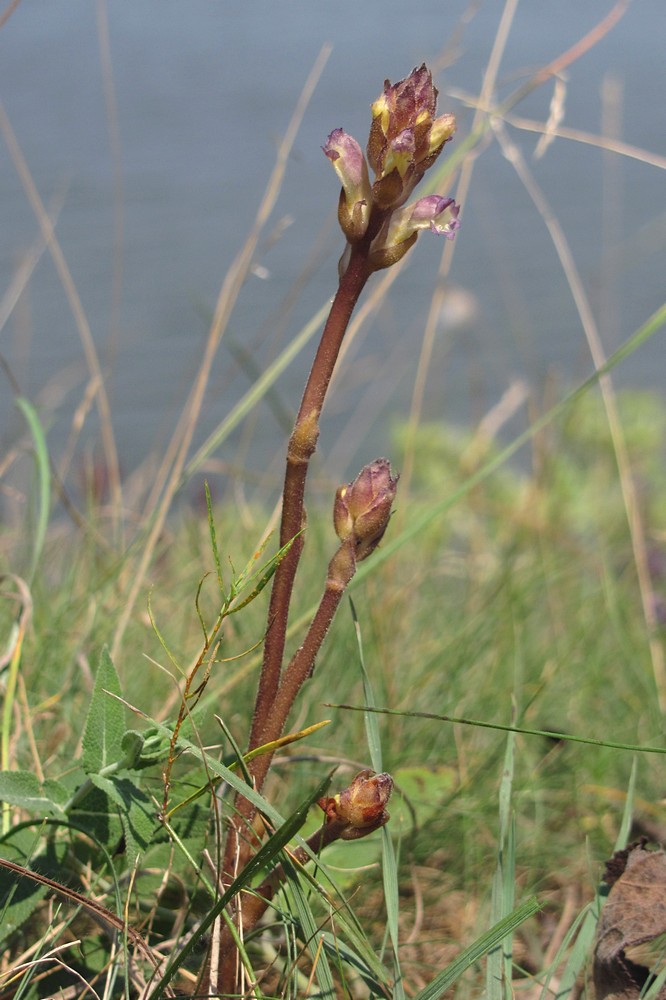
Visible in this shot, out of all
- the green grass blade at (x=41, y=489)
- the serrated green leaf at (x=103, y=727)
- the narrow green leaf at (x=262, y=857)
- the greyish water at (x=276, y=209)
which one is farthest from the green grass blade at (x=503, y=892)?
the greyish water at (x=276, y=209)

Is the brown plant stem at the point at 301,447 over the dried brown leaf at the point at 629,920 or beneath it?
over

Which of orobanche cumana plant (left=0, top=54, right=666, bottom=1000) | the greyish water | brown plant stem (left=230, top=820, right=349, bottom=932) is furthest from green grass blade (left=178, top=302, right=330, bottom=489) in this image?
the greyish water

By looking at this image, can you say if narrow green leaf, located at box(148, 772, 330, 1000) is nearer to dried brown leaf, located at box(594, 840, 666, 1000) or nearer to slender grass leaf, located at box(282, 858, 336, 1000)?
slender grass leaf, located at box(282, 858, 336, 1000)

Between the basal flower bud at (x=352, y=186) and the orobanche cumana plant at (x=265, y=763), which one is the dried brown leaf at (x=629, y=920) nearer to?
the orobanche cumana plant at (x=265, y=763)

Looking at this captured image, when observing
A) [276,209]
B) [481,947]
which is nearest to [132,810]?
[481,947]

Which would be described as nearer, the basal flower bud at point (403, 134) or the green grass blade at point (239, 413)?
the basal flower bud at point (403, 134)

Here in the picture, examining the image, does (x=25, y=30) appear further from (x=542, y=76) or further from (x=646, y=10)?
(x=542, y=76)
